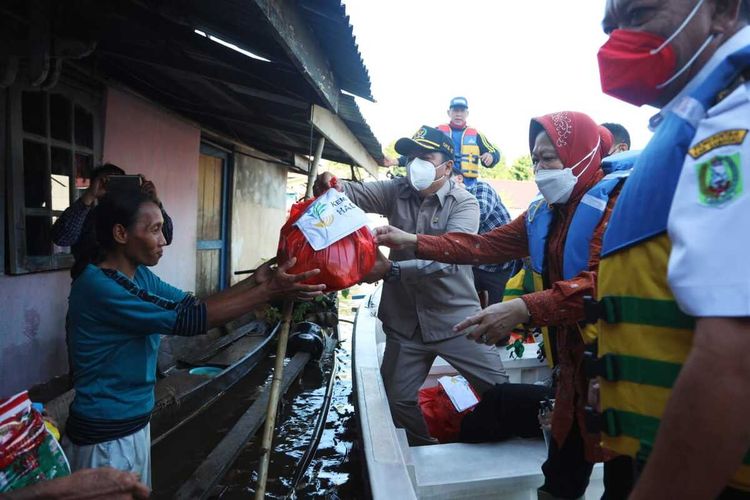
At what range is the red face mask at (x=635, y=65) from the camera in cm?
115

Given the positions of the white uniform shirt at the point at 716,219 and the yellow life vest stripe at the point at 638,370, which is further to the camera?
the yellow life vest stripe at the point at 638,370

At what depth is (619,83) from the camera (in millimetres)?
1255

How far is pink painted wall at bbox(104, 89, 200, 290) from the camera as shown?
5.62 m

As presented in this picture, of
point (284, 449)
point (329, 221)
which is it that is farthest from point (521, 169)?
point (329, 221)

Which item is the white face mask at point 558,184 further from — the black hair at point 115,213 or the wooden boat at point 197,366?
the wooden boat at point 197,366

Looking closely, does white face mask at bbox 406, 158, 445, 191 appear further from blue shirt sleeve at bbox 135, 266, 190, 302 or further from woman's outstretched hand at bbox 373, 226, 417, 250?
blue shirt sleeve at bbox 135, 266, 190, 302

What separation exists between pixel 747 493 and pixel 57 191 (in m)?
5.41

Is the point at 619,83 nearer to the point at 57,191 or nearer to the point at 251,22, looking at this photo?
the point at 251,22

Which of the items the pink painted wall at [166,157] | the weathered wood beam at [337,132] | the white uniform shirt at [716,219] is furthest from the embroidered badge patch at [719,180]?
the pink painted wall at [166,157]

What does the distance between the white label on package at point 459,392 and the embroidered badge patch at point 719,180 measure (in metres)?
3.29

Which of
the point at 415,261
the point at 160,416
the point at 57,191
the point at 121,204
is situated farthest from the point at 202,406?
the point at 121,204

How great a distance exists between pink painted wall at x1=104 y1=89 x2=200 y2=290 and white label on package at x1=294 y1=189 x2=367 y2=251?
4135 millimetres

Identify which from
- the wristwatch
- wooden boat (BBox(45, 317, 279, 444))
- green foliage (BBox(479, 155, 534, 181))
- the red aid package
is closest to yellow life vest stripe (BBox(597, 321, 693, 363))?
the red aid package

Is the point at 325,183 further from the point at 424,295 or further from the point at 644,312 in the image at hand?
the point at 644,312
